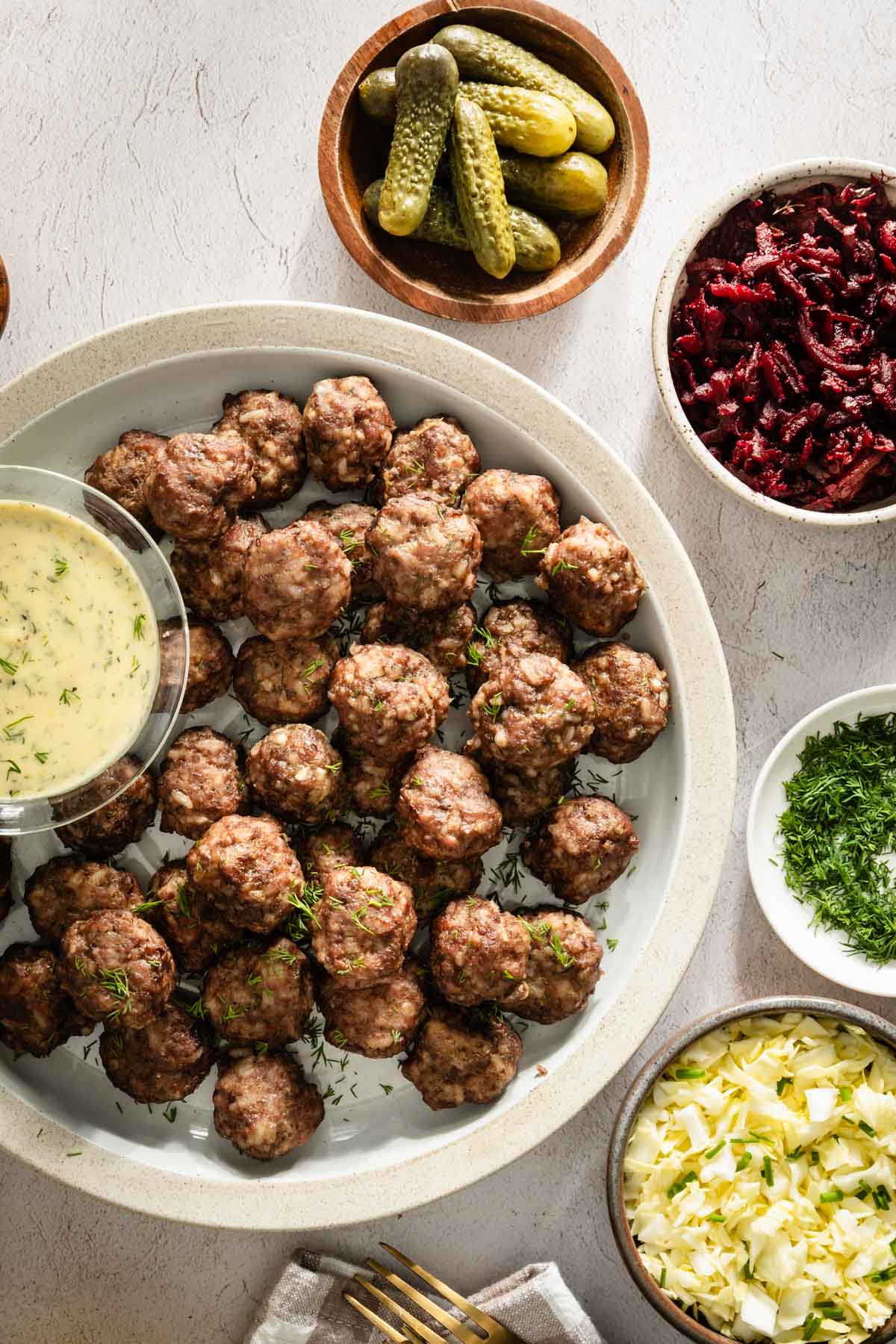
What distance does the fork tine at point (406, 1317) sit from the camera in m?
4.33

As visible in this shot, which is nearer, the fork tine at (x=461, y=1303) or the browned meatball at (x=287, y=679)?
the browned meatball at (x=287, y=679)

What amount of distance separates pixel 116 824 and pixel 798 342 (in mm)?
2981

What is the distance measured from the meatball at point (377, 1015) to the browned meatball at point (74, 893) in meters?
0.80

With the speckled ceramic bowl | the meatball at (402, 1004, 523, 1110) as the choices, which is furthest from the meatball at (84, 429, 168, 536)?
the speckled ceramic bowl

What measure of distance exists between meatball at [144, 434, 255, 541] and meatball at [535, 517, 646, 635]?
1.09 metres

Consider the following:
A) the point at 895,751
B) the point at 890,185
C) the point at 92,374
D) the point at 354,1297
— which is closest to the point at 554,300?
the point at 890,185

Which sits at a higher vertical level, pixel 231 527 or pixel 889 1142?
pixel 231 527

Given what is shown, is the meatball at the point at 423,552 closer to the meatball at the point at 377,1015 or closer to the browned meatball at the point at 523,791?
the browned meatball at the point at 523,791

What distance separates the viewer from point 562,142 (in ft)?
13.0

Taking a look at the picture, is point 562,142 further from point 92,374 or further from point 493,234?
point 92,374

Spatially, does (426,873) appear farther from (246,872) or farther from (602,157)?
(602,157)

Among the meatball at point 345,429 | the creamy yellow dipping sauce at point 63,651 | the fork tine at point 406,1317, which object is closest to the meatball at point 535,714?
the meatball at point 345,429

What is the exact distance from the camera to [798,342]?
413cm

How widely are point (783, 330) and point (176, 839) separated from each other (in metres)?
2.89
